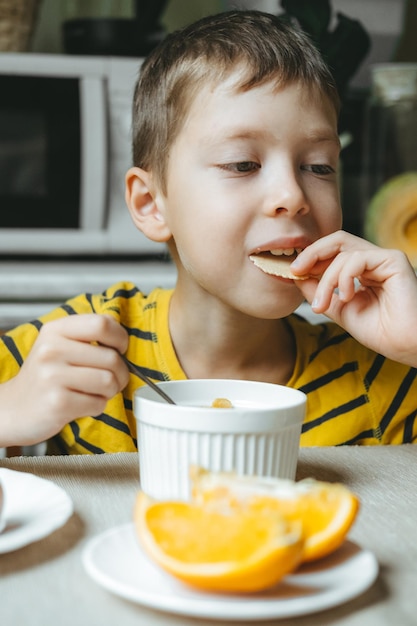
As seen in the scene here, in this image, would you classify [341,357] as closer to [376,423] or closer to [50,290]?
[376,423]

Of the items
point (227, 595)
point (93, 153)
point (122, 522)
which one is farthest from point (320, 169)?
point (93, 153)

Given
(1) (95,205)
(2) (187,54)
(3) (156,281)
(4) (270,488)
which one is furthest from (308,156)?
(1) (95,205)

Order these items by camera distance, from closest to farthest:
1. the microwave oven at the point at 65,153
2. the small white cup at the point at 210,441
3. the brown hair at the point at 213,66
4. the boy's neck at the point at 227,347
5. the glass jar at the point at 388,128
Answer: the small white cup at the point at 210,441
the brown hair at the point at 213,66
the boy's neck at the point at 227,347
the microwave oven at the point at 65,153
the glass jar at the point at 388,128

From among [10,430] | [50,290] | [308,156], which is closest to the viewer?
[10,430]

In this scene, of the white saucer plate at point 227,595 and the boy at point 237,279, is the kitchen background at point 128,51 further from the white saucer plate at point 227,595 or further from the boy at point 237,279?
the white saucer plate at point 227,595

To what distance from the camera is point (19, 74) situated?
6.20 feet

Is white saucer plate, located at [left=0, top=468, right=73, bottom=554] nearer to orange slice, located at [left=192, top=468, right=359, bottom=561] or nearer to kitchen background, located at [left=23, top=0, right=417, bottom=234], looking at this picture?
orange slice, located at [left=192, top=468, right=359, bottom=561]

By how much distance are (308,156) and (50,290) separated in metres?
0.93

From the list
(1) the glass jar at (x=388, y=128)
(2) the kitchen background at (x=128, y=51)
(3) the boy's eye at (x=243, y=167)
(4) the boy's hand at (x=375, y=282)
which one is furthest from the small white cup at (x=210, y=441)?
(1) the glass jar at (x=388, y=128)

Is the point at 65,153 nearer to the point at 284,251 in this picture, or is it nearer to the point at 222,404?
the point at 284,251

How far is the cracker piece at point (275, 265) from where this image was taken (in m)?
0.97

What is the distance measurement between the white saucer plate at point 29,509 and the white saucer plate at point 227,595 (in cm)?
5

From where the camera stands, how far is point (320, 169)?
3.34 feet

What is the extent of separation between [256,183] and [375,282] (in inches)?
7.8
